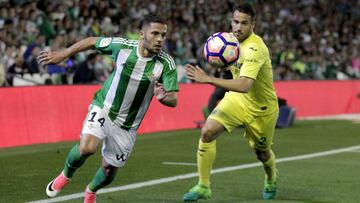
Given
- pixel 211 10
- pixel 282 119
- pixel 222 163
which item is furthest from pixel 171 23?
pixel 222 163

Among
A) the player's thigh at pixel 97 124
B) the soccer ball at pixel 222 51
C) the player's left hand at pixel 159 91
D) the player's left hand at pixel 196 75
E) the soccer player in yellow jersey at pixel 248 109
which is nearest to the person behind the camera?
the player's left hand at pixel 159 91

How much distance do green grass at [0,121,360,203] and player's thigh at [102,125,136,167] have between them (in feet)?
3.62

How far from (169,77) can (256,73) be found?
120 cm

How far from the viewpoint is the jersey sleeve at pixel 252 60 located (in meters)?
9.10

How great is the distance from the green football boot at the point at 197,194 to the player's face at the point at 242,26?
168 cm

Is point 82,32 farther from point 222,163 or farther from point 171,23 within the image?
point 222,163

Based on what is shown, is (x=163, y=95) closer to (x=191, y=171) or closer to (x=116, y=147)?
(x=116, y=147)

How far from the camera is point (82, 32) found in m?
21.6

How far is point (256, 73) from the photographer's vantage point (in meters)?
9.16

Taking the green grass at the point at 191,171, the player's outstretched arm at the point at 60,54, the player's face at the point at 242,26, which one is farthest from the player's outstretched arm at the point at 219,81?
the green grass at the point at 191,171

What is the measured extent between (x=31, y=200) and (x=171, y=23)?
56.0 ft

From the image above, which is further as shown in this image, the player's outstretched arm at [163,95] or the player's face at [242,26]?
the player's face at [242,26]

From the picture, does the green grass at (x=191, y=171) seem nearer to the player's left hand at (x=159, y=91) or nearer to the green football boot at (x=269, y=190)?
the green football boot at (x=269, y=190)

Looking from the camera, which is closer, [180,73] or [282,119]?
[282,119]
